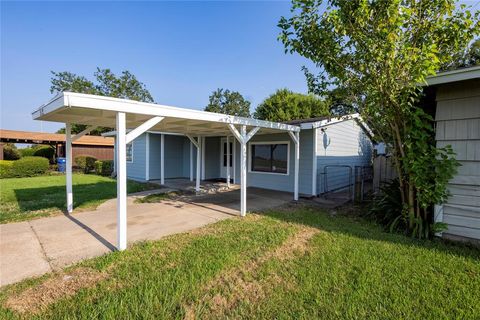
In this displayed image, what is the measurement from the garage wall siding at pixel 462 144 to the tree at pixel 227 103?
105ft

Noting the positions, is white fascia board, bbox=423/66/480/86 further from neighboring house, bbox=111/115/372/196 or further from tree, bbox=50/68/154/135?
tree, bbox=50/68/154/135

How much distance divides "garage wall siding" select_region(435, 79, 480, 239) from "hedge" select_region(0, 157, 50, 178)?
1887 centimetres

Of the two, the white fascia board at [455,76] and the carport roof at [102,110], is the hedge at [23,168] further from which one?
the white fascia board at [455,76]

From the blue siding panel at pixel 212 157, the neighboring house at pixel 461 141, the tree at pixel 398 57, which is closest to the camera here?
the tree at pixel 398 57

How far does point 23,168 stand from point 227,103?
26.0m

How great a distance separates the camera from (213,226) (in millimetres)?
5039

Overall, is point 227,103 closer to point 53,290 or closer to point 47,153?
point 47,153

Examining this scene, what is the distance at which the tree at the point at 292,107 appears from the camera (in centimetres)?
2655

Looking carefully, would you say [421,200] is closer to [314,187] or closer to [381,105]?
[381,105]

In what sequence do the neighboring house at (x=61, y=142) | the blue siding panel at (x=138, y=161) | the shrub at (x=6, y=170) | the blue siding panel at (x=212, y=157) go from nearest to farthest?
the blue siding panel at (x=138, y=161)
the blue siding panel at (x=212, y=157)
the shrub at (x=6, y=170)
the neighboring house at (x=61, y=142)

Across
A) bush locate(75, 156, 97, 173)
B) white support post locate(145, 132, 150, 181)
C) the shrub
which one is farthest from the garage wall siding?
Answer: bush locate(75, 156, 97, 173)

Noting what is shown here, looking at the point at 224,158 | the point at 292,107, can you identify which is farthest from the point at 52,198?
the point at 292,107

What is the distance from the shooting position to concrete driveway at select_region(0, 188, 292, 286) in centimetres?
338

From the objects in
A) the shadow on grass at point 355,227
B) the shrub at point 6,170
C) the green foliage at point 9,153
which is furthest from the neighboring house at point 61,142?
the shadow on grass at point 355,227
